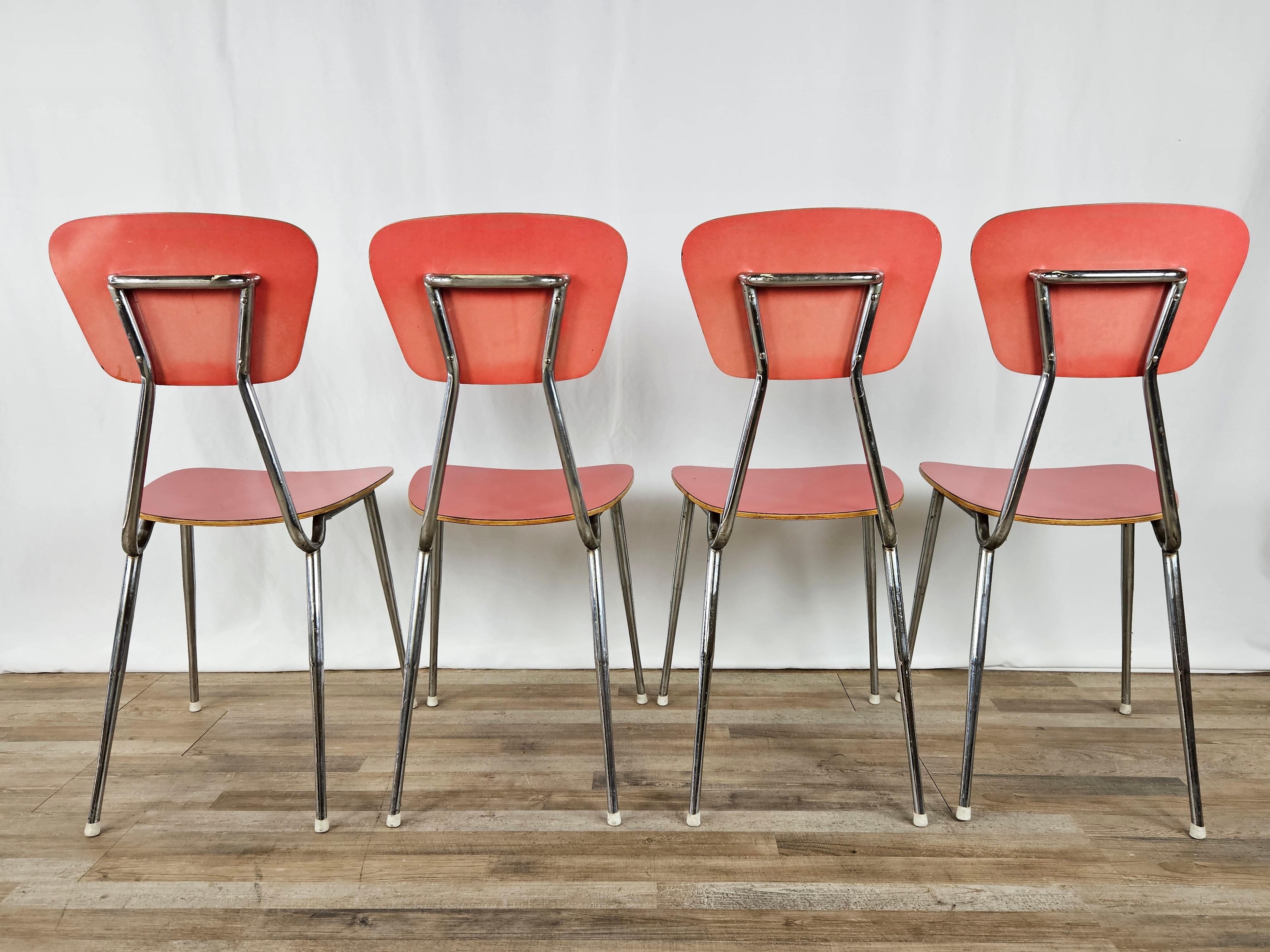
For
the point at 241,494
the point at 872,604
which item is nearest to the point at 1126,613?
the point at 872,604

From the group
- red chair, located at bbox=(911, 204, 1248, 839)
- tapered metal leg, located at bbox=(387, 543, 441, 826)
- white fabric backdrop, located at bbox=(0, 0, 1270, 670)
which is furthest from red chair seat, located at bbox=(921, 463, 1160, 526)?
tapered metal leg, located at bbox=(387, 543, 441, 826)

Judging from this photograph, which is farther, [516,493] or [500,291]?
[516,493]

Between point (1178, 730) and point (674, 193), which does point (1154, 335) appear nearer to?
point (1178, 730)

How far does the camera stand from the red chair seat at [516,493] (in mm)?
1399

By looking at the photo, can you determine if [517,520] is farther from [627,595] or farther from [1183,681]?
[1183,681]

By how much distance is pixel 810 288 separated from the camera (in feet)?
4.09

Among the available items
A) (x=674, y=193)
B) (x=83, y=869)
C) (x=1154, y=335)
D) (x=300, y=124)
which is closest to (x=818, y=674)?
(x=1154, y=335)

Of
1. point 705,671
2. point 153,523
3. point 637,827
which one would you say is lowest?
point 637,827

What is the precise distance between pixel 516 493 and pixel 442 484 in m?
0.22

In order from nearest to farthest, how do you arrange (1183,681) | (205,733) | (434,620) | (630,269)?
(1183,681) < (205,733) < (434,620) < (630,269)

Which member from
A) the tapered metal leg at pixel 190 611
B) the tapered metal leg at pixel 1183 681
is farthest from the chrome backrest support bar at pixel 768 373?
the tapered metal leg at pixel 190 611

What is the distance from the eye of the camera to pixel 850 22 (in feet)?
6.20

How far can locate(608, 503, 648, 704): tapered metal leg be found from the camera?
5.78ft

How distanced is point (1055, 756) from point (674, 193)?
1570 millimetres
